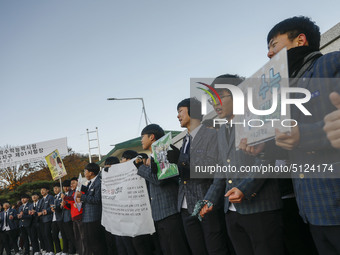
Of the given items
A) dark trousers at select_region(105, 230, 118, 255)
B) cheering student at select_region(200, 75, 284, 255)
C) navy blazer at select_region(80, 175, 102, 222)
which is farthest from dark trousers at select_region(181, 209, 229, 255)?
dark trousers at select_region(105, 230, 118, 255)

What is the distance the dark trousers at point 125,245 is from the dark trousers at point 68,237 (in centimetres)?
435

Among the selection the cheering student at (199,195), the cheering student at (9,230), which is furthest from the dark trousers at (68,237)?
the cheering student at (199,195)

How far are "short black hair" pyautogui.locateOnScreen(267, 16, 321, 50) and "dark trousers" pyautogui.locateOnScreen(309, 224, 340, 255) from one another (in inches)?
48.7

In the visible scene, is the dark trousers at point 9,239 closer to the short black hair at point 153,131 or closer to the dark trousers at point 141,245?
the dark trousers at point 141,245

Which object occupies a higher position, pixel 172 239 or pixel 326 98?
pixel 326 98

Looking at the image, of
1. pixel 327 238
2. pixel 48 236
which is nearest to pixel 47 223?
pixel 48 236

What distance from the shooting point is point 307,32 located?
7.31 feet

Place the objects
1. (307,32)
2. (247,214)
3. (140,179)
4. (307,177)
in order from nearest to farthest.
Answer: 1. (307,177)
2. (307,32)
3. (247,214)
4. (140,179)

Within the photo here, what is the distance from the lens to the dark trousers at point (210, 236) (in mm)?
3193

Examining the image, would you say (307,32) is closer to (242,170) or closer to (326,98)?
(326,98)

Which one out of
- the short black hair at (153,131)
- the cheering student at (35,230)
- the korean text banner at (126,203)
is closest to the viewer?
the short black hair at (153,131)

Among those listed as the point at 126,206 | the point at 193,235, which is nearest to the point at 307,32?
the point at 193,235

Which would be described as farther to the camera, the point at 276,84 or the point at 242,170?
the point at 242,170

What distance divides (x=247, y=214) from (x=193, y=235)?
112cm
